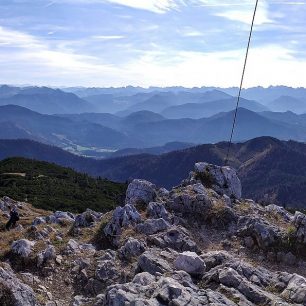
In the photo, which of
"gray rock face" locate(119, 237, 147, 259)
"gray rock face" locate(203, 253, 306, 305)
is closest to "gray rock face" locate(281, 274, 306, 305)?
"gray rock face" locate(203, 253, 306, 305)

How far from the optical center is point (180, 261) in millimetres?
19047

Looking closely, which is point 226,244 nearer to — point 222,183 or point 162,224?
point 162,224

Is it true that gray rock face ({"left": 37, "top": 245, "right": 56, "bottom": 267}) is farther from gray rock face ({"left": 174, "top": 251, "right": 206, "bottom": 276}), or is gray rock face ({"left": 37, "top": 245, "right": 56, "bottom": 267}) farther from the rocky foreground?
gray rock face ({"left": 174, "top": 251, "right": 206, "bottom": 276})

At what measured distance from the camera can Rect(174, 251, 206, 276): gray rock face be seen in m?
18.5

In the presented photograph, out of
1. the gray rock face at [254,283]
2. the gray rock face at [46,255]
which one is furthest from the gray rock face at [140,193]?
the gray rock face at [254,283]

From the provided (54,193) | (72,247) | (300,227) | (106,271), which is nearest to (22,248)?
(72,247)

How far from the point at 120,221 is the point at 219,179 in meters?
11.4

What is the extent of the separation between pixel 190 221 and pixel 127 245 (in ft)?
22.1

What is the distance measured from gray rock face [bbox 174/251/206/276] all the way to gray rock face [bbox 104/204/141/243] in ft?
21.5

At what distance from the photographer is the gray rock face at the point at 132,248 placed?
859 inches

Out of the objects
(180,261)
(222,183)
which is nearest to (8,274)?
(180,261)

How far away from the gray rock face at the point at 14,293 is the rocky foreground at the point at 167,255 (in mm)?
37

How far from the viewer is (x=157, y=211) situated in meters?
27.7

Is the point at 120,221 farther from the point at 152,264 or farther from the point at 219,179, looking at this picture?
the point at 219,179
